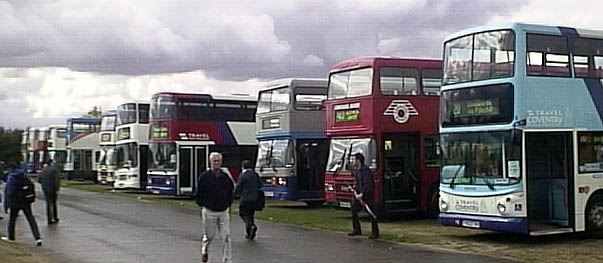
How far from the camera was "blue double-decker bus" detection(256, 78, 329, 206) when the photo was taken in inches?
1147

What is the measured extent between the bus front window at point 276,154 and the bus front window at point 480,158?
10.7m

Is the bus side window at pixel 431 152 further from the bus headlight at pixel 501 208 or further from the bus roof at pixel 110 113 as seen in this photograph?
the bus roof at pixel 110 113

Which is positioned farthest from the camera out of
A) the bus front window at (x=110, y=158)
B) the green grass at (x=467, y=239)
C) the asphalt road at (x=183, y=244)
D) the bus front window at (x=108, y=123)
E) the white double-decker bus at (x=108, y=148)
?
the bus front window at (x=108, y=123)

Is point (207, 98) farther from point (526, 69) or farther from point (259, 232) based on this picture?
point (526, 69)

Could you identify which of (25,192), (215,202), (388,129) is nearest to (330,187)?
(388,129)

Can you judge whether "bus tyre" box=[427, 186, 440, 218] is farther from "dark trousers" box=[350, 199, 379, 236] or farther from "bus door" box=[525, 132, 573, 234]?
Result: "bus door" box=[525, 132, 573, 234]

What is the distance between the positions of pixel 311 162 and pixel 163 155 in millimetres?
8915

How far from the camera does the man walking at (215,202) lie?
13570 millimetres

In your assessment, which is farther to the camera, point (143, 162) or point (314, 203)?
point (143, 162)


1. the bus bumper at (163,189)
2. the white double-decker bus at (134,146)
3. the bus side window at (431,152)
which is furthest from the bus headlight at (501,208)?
the white double-decker bus at (134,146)

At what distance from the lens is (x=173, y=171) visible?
3594cm

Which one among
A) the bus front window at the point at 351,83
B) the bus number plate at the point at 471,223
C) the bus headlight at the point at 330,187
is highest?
the bus front window at the point at 351,83

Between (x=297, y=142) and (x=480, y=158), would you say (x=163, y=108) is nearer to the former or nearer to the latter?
(x=297, y=142)

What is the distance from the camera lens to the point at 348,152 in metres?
23.6
